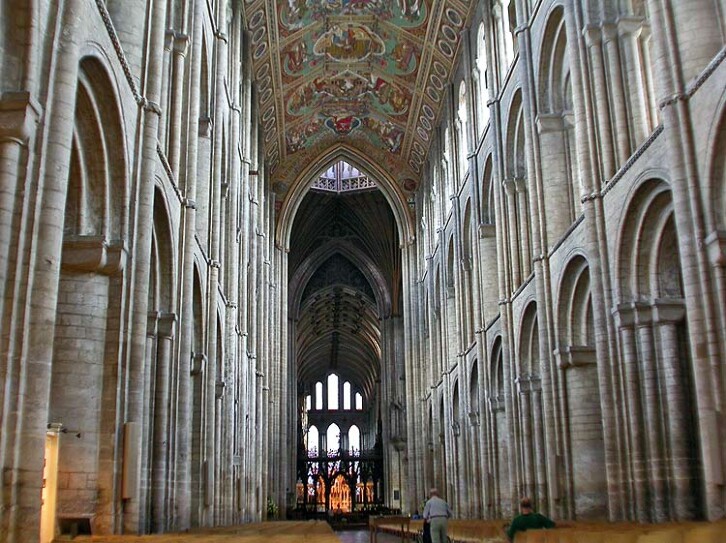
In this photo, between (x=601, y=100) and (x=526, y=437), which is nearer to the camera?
(x=601, y=100)

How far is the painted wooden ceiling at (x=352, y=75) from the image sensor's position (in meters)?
30.7

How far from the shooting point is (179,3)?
17.2m

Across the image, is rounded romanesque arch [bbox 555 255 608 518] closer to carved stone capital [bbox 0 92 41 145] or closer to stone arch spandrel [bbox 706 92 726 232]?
stone arch spandrel [bbox 706 92 726 232]

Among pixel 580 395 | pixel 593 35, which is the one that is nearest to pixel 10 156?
pixel 593 35

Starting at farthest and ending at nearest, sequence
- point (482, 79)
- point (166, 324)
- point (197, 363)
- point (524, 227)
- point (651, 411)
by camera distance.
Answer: point (482, 79) < point (524, 227) < point (197, 363) < point (166, 324) < point (651, 411)

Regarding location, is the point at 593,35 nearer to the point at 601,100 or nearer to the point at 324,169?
the point at 601,100

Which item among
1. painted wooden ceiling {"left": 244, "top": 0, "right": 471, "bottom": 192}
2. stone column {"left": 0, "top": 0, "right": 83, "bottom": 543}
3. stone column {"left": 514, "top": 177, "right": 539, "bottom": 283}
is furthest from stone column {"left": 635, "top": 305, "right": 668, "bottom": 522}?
painted wooden ceiling {"left": 244, "top": 0, "right": 471, "bottom": 192}

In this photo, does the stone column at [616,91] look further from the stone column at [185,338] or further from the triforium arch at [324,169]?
the triforium arch at [324,169]

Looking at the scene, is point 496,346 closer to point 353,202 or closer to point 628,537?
point 628,537

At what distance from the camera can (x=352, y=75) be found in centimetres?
3547

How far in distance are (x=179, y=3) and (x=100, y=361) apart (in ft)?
28.1

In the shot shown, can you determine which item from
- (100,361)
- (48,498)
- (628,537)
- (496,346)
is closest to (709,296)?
(628,537)

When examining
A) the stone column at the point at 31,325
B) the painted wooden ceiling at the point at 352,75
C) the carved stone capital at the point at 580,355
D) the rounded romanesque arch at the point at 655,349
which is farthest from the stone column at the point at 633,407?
the painted wooden ceiling at the point at 352,75

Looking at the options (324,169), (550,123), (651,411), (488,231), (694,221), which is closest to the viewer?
(694,221)
